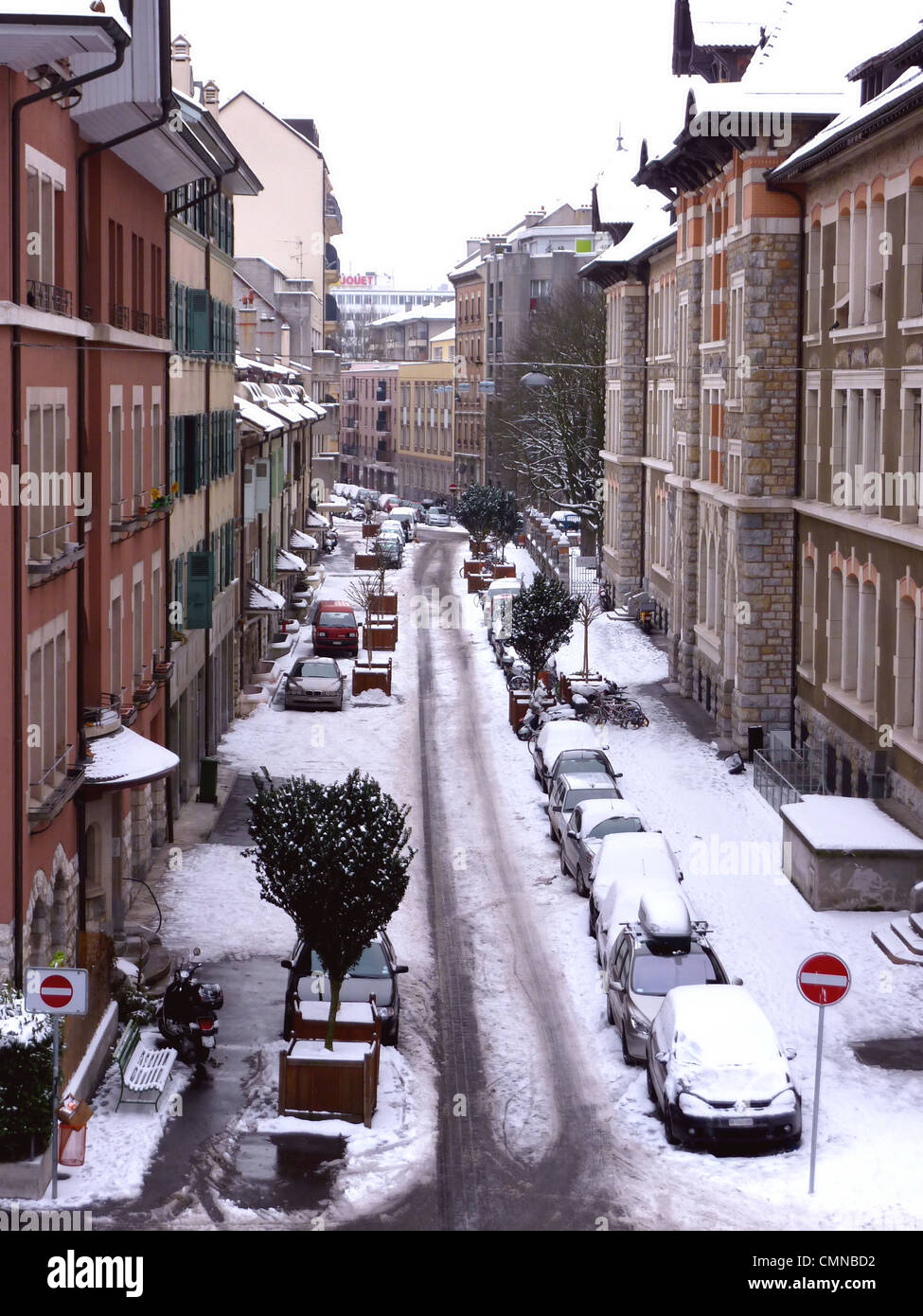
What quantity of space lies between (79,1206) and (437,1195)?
3.38 m

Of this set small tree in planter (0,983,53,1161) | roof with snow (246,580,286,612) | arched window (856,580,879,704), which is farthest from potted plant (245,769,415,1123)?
roof with snow (246,580,286,612)

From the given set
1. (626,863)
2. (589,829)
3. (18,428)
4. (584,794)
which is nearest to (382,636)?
(584,794)

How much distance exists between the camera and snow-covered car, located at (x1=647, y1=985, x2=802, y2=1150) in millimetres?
17969

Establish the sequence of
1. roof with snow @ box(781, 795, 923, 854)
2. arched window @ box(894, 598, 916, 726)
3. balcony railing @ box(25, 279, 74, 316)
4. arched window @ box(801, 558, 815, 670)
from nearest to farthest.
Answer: balcony railing @ box(25, 279, 74, 316) → roof with snow @ box(781, 795, 923, 854) → arched window @ box(894, 598, 916, 726) → arched window @ box(801, 558, 815, 670)

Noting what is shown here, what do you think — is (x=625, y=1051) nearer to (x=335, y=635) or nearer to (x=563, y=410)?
(x=335, y=635)

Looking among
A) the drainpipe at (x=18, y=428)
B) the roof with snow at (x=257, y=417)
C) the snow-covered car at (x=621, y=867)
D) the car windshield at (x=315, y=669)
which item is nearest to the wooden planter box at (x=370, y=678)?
the car windshield at (x=315, y=669)

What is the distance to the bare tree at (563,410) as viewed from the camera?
7906 centimetres

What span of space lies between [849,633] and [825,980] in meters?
16.5

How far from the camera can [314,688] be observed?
45.1m

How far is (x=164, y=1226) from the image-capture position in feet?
53.1

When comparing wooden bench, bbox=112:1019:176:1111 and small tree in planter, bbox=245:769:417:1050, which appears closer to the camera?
wooden bench, bbox=112:1019:176:1111

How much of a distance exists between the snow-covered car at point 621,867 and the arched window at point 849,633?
23.3 feet

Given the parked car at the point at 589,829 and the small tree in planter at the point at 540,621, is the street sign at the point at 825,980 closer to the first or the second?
the parked car at the point at 589,829

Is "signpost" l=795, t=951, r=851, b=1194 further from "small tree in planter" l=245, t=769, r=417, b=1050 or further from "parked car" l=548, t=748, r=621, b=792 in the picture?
"parked car" l=548, t=748, r=621, b=792
